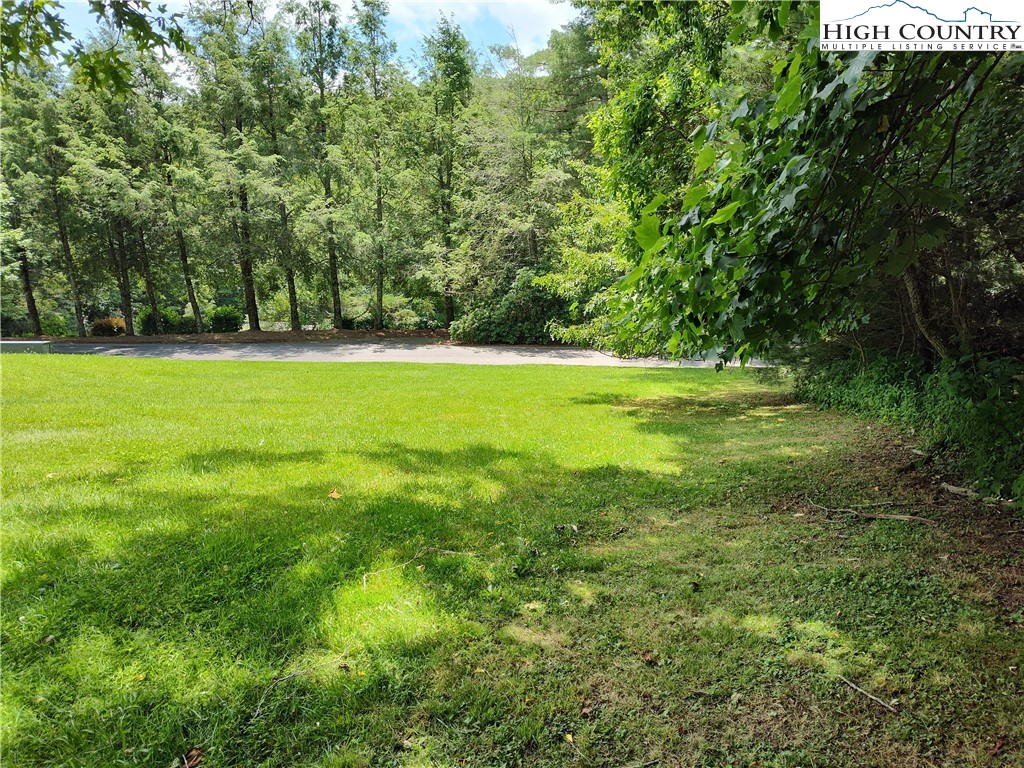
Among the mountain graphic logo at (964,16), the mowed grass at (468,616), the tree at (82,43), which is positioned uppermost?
the tree at (82,43)

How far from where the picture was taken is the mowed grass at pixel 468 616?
1.77 m

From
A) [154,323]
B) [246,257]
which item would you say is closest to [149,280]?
[154,323]

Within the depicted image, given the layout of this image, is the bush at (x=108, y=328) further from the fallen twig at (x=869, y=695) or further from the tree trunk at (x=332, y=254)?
the fallen twig at (x=869, y=695)

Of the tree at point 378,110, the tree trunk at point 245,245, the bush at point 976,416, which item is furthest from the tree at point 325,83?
the bush at point 976,416

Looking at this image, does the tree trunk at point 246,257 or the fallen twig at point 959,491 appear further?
the tree trunk at point 246,257

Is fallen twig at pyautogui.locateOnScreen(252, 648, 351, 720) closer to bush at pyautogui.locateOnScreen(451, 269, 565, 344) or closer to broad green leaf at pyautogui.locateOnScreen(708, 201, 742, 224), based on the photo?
broad green leaf at pyautogui.locateOnScreen(708, 201, 742, 224)

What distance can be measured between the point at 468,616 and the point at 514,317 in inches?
719

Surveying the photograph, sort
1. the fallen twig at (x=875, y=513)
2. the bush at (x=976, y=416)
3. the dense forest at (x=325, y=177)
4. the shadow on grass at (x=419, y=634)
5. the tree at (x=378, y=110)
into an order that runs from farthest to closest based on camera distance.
→ the tree at (x=378, y=110), the dense forest at (x=325, y=177), the fallen twig at (x=875, y=513), the bush at (x=976, y=416), the shadow on grass at (x=419, y=634)

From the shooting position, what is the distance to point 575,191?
11.1 meters

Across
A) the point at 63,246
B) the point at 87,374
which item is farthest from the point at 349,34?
the point at 87,374

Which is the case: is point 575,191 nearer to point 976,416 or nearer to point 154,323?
point 976,416

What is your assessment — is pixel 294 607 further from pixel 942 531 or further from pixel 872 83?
pixel 942 531

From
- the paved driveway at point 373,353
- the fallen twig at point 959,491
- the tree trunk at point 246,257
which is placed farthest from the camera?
the tree trunk at point 246,257

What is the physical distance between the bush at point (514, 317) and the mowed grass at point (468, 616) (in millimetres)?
15100
